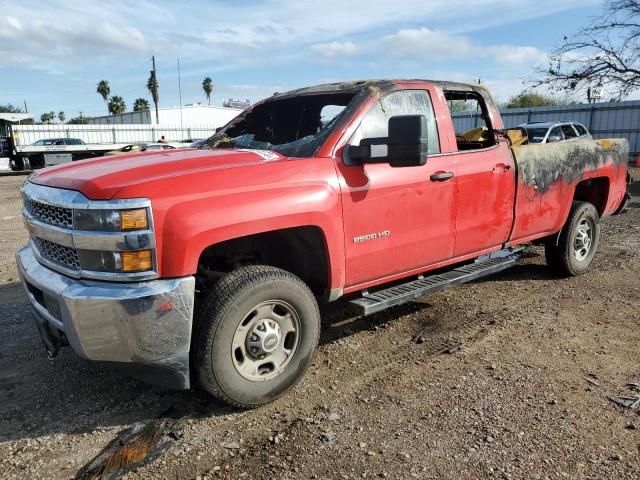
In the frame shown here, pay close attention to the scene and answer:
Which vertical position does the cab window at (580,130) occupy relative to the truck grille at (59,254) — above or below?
above

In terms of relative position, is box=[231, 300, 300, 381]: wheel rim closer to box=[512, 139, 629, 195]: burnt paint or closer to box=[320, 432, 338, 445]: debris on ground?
box=[320, 432, 338, 445]: debris on ground

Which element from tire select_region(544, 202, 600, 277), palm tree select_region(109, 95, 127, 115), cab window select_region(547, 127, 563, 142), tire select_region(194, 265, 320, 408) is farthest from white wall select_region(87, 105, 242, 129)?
tire select_region(194, 265, 320, 408)

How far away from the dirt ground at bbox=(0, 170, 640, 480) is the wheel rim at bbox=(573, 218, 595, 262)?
115 cm

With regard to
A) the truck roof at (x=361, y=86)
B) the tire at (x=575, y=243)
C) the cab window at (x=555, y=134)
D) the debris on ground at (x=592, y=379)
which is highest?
the truck roof at (x=361, y=86)

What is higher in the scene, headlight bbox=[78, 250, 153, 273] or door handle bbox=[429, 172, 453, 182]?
door handle bbox=[429, 172, 453, 182]

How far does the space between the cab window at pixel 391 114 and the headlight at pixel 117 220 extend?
1.54 meters

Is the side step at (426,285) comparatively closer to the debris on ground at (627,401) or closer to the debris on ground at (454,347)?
the debris on ground at (454,347)

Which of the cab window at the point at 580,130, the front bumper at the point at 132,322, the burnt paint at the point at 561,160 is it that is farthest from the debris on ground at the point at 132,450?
the cab window at the point at 580,130

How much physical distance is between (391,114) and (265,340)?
6.24ft

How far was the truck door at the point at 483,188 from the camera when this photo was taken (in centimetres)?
433

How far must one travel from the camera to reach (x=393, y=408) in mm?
3295

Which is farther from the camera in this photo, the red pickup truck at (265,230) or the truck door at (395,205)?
the truck door at (395,205)

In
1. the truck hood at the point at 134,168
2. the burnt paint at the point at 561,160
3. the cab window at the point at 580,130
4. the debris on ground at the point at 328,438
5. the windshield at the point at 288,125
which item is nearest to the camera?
the truck hood at the point at 134,168

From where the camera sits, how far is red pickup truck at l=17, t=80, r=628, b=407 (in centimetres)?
279
